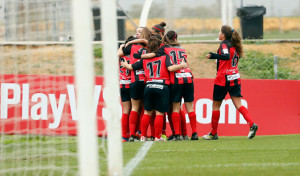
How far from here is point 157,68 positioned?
10.3m

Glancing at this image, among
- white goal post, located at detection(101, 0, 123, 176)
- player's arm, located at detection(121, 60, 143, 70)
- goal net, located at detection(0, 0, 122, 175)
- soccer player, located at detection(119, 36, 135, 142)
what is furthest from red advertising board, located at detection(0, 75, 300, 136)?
white goal post, located at detection(101, 0, 123, 176)

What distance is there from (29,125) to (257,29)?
9.09 m

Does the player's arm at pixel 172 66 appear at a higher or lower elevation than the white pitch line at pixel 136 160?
higher

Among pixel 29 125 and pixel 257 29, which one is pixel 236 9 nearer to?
pixel 257 29

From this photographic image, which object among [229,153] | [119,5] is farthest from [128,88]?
[119,5]

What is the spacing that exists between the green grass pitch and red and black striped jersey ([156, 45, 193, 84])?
1221 mm

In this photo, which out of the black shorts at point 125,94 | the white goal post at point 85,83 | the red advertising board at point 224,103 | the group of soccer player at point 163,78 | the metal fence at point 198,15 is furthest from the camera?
the metal fence at point 198,15

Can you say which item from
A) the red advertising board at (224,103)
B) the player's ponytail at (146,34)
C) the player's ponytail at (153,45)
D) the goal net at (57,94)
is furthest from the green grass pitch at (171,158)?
the red advertising board at (224,103)

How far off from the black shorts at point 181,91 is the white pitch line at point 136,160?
123 cm

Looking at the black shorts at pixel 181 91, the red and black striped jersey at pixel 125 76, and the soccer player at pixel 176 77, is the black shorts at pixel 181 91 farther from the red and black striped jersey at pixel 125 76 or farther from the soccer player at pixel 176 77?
the red and black striped jersey at pixel 125 76

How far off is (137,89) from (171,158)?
341 centimetres

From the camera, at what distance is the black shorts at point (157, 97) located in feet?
33.6

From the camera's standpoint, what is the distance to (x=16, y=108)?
1348 cm

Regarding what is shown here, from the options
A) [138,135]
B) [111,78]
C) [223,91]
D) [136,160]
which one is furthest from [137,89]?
[111,78]
